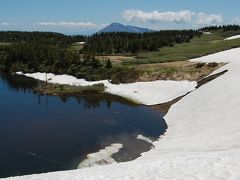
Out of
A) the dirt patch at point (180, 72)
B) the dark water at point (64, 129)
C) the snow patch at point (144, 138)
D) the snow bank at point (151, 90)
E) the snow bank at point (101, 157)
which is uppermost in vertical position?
the dirt patch at point (180, 72)

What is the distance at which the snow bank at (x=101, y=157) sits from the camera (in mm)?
39656

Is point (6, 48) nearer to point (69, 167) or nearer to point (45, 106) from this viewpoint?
point (45, 106)

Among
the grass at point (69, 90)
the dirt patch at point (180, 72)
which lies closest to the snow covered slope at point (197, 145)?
the dirt patch at point (180, 72)

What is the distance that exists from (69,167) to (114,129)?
17464 mm

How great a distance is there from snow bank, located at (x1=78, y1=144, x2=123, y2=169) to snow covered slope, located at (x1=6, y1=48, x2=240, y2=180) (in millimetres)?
4152

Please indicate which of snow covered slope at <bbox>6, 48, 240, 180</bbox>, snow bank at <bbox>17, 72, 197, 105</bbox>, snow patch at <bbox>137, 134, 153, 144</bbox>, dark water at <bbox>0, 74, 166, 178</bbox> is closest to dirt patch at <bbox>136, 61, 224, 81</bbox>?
snow bank at <bbox>17, 72, 197, 105</bbox>

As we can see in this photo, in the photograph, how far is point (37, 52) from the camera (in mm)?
138125

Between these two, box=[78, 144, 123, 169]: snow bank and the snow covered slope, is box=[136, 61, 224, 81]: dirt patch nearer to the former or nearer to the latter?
the snow covered slope

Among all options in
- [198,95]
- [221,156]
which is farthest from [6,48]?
[221,156]

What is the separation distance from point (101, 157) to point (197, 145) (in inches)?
409

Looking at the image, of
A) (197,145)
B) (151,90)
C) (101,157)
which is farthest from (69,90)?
(197,145)

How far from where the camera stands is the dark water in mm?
41531

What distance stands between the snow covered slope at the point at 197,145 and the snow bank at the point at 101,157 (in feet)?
13.6

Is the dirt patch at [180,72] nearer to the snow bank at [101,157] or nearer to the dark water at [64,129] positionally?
the dark water at [64,129]
